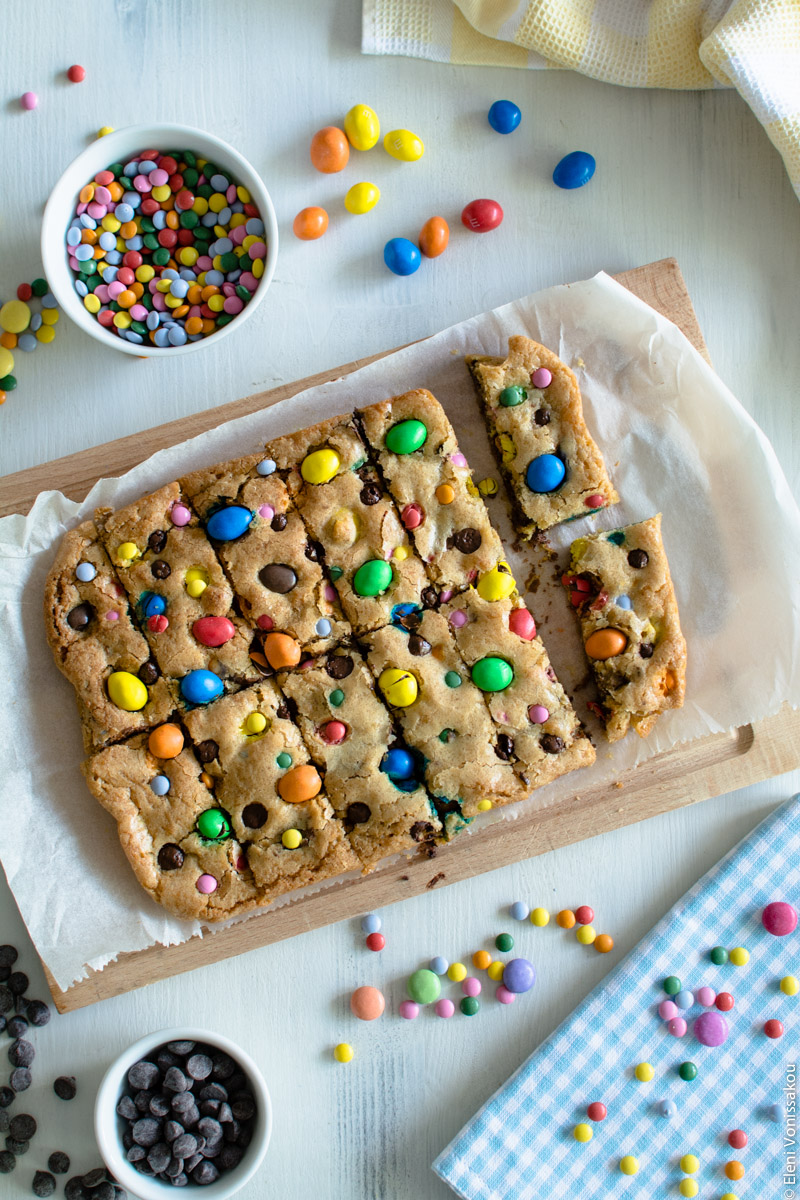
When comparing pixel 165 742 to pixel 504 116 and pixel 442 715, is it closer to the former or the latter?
pixel 442 715

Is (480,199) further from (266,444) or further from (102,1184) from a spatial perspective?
(102,1184)

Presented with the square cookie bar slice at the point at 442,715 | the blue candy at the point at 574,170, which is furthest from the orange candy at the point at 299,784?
the blue candy at the point at 574,170

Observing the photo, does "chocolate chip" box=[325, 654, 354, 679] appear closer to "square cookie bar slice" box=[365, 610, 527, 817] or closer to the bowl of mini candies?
"square cookie bar slice" box=[365, 610, 527, 817]

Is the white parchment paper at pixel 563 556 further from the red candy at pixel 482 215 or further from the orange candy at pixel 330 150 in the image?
the orange candy at pixel 330 150

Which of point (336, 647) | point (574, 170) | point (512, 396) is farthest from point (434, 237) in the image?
point (336, 647)

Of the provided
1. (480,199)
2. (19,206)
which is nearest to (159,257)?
(19,206)

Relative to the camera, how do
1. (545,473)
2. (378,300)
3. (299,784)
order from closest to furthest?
(299,784) → (545,473) → (378,300)
